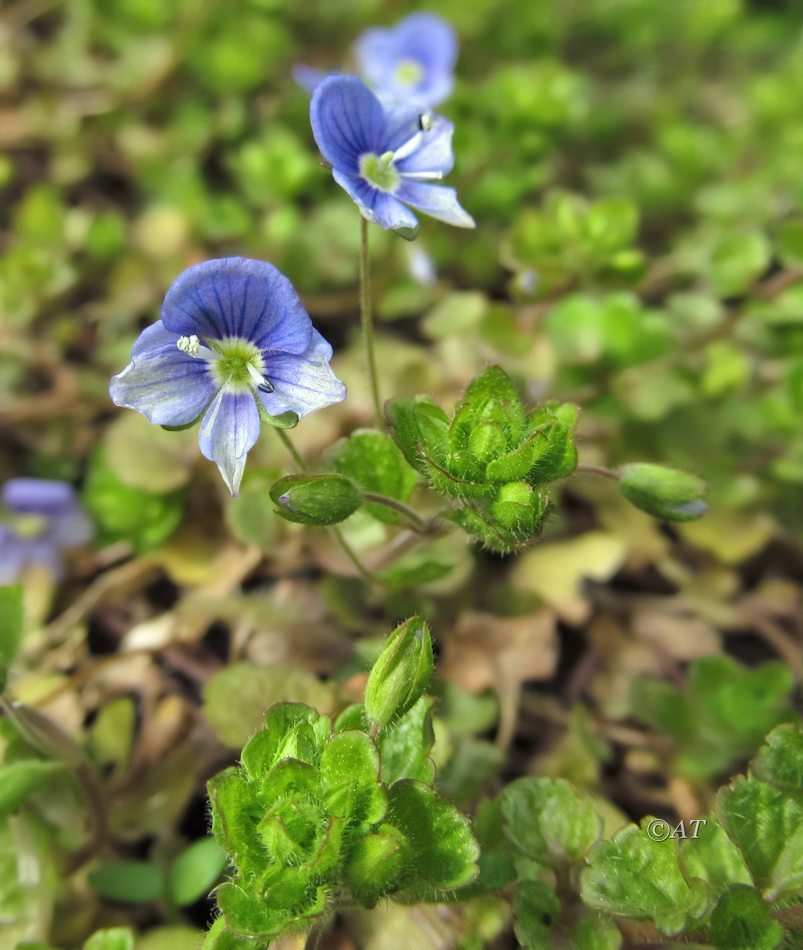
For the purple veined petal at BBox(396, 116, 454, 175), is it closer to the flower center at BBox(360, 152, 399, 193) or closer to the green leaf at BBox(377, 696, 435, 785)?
the flower center at BBox(360, 152, 399, 193)

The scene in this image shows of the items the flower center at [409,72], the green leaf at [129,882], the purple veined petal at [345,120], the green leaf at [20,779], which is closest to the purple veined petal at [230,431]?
the purple veined petal at [345,120]

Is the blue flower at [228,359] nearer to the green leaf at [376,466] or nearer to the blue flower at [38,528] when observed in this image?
the green leaf at [376,466]

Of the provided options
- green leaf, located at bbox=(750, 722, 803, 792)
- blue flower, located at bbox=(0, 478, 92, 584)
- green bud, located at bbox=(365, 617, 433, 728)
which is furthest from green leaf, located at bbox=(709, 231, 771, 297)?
blue flower, located at bbox=(0, 478, 92, 584)

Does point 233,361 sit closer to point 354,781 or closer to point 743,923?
point 354,781

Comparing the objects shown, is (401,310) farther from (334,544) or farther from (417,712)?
(417,712)

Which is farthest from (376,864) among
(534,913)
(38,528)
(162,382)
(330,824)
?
(38,528)

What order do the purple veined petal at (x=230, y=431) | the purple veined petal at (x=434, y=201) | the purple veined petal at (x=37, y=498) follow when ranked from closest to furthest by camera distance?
the purple veined petal at (x=230, y=431)
the purple veined petal at (x=434, y=201)
the purple veined petal at (x=37, y=498)

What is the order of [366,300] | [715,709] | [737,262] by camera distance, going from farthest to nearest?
[737,262] → [715,709] → [366,300]
